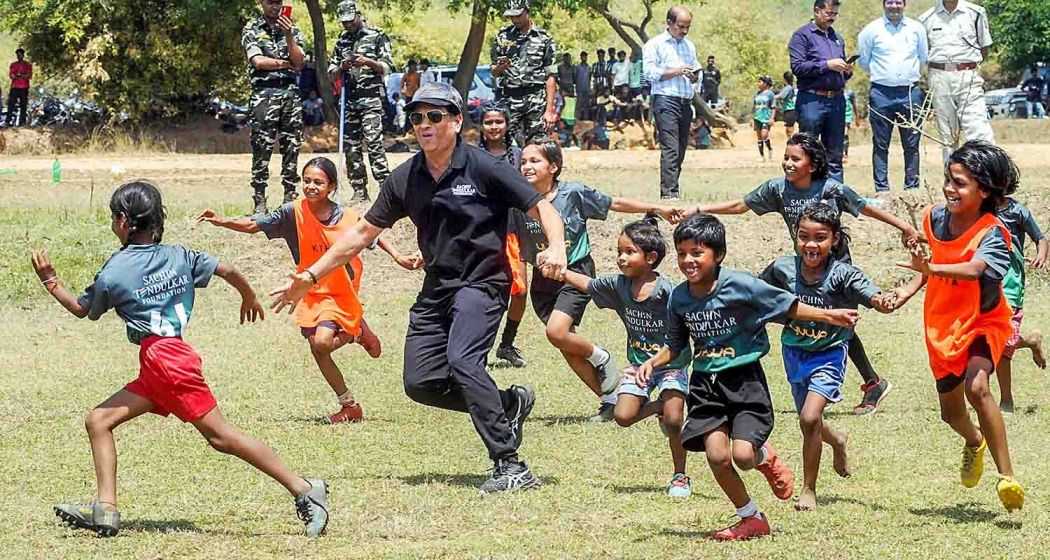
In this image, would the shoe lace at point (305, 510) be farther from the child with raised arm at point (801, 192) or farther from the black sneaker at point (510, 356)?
the black sneaker at point (510, 356)

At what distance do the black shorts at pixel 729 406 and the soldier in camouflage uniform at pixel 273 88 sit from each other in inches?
348

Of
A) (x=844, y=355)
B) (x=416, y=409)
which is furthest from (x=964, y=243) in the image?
(x=416, y=409)

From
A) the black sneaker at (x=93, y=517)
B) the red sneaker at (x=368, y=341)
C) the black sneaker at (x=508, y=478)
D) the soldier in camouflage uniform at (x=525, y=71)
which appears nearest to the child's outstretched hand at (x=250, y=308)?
the black sneaker at (x=93, y=517)

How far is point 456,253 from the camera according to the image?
781cm

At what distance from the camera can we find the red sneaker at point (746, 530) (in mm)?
6613

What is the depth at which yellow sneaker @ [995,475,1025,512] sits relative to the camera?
6.87m

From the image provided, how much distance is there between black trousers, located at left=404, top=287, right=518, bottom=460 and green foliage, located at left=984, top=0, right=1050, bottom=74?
44171mm

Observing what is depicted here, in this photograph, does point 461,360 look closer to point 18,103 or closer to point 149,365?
point 149,365

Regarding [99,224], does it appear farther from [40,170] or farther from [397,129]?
[397,129]

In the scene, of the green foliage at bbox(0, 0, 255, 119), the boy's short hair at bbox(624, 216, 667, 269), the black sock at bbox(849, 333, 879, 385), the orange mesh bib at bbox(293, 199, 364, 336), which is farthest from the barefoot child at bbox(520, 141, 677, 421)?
the green foliage at bbox(0, 0, 255, 119)

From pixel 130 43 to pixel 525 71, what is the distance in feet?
58.8

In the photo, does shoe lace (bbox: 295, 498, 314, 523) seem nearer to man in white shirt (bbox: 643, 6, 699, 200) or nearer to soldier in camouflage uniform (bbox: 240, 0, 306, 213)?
soldier in camouflage uniform (bbox: 240, 0, 306, 213)

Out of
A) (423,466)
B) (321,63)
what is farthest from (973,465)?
(321,63)

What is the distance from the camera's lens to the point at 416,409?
33.8ft
